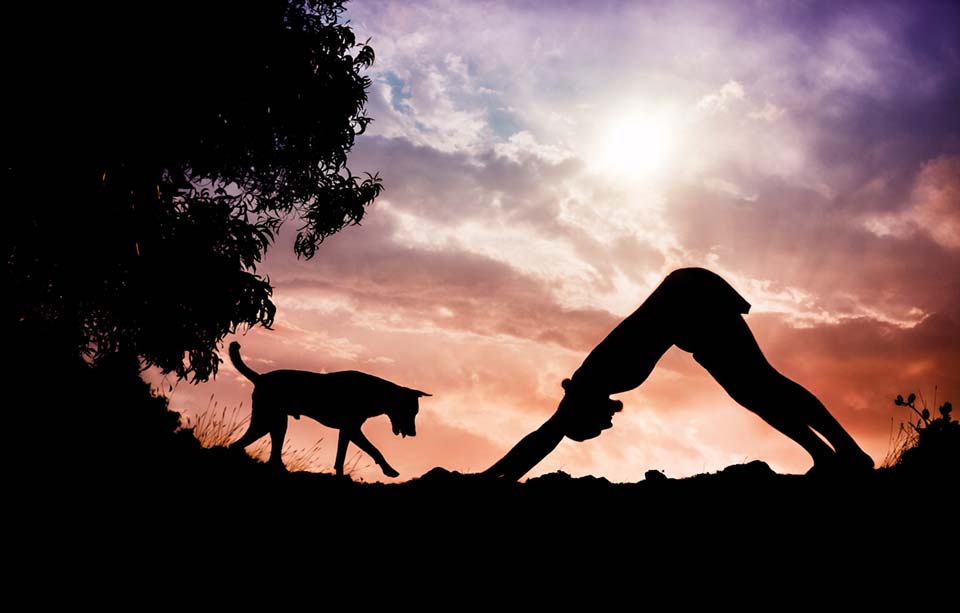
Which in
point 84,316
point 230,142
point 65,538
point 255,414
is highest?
point 230,142

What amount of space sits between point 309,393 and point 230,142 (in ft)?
18.2

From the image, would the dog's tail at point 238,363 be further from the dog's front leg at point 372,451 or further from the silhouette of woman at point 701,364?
the silhouette of woman at point 701,364

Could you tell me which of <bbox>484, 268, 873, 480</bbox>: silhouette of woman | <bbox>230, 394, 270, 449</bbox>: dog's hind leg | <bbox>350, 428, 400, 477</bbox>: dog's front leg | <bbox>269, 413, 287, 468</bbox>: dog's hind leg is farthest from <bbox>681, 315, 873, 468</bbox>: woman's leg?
<bbox>230, 394, 270, 449</bbox>: dog's hind leg

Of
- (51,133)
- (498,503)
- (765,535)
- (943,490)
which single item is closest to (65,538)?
(498,503)

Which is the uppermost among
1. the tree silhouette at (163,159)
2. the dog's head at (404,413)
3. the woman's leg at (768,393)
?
the tree silhouette at (163,159)

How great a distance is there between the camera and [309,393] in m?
11.2

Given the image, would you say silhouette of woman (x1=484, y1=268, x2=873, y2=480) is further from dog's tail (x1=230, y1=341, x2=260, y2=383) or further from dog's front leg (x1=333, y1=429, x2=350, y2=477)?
dog's tail (x1=230, y1=341, x2=260, y2=383)

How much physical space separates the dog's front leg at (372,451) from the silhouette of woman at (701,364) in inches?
226

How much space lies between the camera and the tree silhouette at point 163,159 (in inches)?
372

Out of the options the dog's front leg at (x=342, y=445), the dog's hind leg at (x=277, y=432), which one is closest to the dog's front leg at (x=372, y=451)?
the dog's front leg at (x=342, y=445)

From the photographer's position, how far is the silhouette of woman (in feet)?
15.7

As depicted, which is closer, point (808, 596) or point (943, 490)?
point (808, 596)

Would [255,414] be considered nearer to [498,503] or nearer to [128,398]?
[128,398]

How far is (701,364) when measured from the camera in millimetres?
5152
